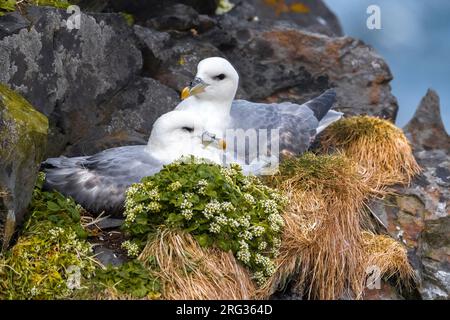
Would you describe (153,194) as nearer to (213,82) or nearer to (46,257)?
(46,257)

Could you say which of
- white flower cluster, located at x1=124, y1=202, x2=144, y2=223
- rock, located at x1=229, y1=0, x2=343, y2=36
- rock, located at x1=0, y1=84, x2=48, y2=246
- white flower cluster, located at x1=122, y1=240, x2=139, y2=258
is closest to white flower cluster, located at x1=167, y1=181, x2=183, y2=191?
white flower cluster, located at x1=124, y1=202, x2=144, y2=223

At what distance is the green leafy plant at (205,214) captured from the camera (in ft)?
18.7

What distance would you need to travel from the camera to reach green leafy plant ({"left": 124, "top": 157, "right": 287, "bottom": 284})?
5699mm

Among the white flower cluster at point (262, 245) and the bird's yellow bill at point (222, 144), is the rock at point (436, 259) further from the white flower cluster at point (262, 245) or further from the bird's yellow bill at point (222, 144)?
the bird's yellow bill at point (222, 144)

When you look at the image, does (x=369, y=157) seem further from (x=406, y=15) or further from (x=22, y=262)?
(x=406, y=15)

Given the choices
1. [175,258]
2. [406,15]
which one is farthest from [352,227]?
[406,15]

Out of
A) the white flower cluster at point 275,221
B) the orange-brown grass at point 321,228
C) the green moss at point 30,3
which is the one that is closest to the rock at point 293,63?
the green moss at point 30,3

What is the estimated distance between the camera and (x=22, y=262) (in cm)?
542

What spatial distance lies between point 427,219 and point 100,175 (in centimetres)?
269

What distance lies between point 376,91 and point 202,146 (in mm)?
3048

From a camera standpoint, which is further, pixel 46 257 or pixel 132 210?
pixel 132 210

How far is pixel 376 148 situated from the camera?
758 centimetres

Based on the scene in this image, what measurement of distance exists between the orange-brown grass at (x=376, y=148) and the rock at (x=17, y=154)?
2905mm

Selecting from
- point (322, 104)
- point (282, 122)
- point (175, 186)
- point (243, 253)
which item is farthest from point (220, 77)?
point (243, 253)
